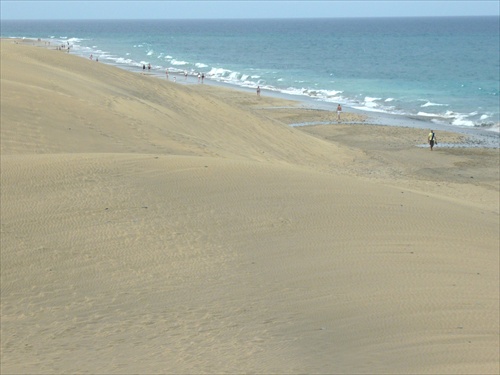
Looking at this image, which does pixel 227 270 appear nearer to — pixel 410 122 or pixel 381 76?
pixel 410 122

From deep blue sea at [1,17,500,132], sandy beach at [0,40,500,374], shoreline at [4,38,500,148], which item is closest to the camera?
sandy beach at [0,40,500,374]

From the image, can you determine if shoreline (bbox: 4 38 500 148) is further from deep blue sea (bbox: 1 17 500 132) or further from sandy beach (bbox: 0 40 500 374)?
sandy beach (bbox: 0 40 500 374)

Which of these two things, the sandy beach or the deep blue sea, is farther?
the deep blue sea

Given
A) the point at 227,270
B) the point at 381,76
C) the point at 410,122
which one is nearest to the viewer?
the point at 227,270

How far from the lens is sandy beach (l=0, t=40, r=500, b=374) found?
675 cm

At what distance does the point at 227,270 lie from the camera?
8344 mm

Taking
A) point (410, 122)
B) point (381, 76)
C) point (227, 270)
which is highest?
point (227, 270)

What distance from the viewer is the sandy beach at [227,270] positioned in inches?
266

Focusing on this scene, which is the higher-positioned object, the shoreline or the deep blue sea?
the deep blue sea

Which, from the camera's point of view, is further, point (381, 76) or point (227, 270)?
point (381, 76)

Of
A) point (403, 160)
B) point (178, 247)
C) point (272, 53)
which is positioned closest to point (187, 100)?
point (403, 160)

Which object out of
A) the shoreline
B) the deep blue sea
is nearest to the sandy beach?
the shoreline

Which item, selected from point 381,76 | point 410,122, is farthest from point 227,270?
point 381,76

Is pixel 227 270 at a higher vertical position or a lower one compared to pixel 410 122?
higher
